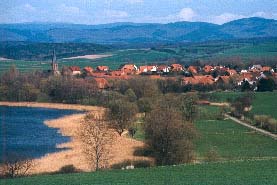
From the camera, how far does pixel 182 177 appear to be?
47.3 feet

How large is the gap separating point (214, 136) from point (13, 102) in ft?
91.3

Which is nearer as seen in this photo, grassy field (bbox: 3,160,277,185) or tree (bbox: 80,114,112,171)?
grassy field (bbox: 3,160,277,185)

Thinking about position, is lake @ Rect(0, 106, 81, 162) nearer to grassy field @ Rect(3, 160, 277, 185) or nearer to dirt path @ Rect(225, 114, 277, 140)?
grassy field @ Rect(3, 160, 277, 185)

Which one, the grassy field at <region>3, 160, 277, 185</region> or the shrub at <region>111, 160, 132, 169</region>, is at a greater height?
the grassy field at <region>3, 160, 277, 185</region>

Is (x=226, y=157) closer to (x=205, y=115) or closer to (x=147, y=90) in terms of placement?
(x=205, y=115)

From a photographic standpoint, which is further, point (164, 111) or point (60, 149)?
point (60, 149)

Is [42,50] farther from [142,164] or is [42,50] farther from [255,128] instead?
[142,164]

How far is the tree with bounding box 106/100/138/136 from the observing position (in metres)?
33.8

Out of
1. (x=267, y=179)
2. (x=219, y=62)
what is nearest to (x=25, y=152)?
(x=267, y=179)

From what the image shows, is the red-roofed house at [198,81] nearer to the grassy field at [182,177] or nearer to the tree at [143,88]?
the tree at [143,88]

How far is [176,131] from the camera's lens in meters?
21.9

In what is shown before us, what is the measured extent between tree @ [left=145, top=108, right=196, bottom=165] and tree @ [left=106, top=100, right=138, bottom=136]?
34.8 ft

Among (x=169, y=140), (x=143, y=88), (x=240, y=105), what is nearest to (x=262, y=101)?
(x=240, y=105)

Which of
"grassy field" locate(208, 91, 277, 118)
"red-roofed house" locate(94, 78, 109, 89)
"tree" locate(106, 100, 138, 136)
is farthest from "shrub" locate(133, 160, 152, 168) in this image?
"red-roofed house" locate(94, 78, 109, 89)
